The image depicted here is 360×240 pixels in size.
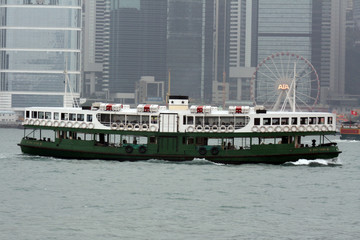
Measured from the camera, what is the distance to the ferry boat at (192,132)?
64.5 m

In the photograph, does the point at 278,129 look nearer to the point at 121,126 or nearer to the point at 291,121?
the point at 291,121

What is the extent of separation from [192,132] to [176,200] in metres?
16.7

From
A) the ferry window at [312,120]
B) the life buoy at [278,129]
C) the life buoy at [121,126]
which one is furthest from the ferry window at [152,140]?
the ferry window at [312,120]

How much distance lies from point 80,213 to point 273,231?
9857mm

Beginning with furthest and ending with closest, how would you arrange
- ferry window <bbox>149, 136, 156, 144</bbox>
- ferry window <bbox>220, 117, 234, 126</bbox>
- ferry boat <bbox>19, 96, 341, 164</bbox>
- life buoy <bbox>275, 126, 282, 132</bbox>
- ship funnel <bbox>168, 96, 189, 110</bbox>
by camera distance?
1. ship funnel <bbox>168, 96, 189, 110</bbox>
2. ferry window <bbox>149, 136, 156, 144</bbox>
3. ferry window <bbox>220, 117, 234, 126</bbox>
4. life buoy <bbox>275, 126, 282, 132</bbox>
5. ferry boat <bbox>19, 96, 341, 164</bbox>

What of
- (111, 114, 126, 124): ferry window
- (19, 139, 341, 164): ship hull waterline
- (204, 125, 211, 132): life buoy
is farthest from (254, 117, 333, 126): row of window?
(111, 114, 126, 124): ferry window

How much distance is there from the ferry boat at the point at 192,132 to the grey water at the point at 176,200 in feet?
2.78

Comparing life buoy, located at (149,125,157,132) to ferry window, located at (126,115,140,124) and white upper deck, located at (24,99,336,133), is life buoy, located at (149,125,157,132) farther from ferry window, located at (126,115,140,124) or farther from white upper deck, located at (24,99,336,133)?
ferry window, located at (126,115,140,124)

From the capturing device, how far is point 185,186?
53.7 m

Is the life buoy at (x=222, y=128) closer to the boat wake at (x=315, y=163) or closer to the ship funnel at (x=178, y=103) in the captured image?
the ship funnel at (x=178, y=103)

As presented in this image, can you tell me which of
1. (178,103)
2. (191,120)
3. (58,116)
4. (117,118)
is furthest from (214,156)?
(58,116)

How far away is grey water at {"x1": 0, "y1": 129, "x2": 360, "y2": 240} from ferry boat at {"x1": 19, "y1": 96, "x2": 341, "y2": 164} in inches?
33.3

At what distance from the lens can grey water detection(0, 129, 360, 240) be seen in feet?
131

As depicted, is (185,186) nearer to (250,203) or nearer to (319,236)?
(250,203)
